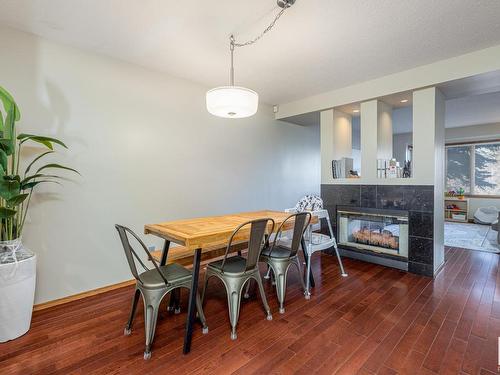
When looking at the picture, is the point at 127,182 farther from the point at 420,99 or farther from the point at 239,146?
the point at 420,99

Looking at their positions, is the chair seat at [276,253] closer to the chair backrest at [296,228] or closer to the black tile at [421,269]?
the chair backrest at [296,228]

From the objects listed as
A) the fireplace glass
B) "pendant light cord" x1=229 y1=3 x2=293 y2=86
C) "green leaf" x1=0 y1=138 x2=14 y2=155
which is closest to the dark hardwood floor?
the fireplace glass

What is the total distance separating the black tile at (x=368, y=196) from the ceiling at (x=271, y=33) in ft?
4.98

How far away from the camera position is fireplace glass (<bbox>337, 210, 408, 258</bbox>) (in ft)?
11.2

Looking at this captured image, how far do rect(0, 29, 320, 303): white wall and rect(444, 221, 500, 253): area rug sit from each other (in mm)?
4085

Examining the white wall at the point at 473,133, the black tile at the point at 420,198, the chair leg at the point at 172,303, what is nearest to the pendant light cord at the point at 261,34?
the chair leg at the point at 172,303

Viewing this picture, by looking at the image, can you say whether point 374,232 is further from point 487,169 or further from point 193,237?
point 487,169

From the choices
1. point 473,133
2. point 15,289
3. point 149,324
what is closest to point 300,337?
point 149,324

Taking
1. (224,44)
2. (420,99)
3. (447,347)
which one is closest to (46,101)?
(224,44)

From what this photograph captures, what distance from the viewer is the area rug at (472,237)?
4.42 metres

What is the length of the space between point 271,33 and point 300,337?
2563 mm

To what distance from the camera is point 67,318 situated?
7.39 ft

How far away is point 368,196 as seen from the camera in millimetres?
3674

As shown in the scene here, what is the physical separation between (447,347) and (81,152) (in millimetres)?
3519
